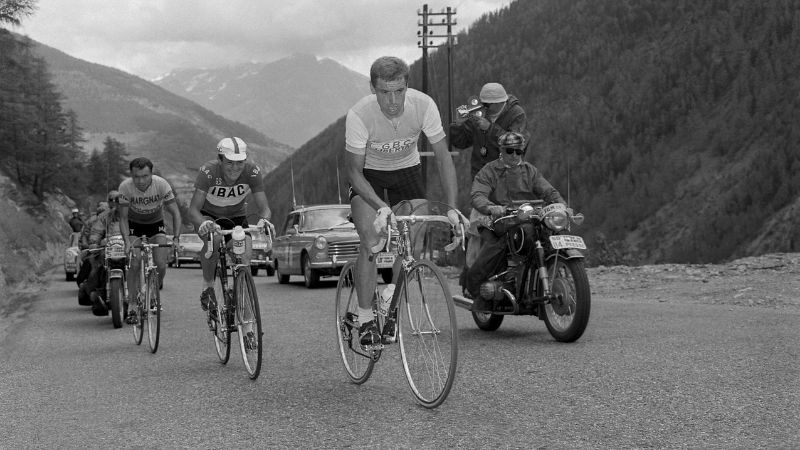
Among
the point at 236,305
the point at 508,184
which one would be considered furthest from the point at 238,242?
the point at 508,184

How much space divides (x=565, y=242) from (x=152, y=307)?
418 centimetres

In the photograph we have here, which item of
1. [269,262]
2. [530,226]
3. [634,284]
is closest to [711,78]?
[269,262]

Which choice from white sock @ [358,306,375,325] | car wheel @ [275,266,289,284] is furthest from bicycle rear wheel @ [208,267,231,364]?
car wheel @ [275,266,289,284]

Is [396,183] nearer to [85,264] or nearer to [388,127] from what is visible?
[388,127]

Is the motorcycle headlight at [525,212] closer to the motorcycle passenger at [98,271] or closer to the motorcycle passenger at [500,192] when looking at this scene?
the motorcycle passenger at [500,192]

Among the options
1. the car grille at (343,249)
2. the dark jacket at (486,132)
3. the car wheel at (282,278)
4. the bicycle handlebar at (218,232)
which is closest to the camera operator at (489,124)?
the dark jacket at (486,132)

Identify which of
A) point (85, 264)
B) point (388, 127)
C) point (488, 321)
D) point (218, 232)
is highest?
point (388, 127)

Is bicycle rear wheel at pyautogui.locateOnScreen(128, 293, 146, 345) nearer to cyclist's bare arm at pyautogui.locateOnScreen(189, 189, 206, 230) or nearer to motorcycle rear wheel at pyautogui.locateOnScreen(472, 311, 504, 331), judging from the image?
cyclist's bare arm at pyautogui.locateOnScreen(189, 189, 206, 230)

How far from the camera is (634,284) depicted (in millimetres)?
15422

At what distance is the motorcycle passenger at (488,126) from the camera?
945cm

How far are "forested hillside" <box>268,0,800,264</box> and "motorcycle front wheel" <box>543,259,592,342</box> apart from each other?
681 inches

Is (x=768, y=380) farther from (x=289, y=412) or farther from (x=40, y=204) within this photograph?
(x=40, y=204)

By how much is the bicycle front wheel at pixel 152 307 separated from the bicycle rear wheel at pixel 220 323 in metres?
1.08

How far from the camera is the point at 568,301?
8.10 meters
